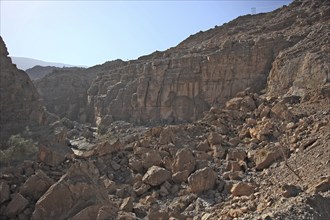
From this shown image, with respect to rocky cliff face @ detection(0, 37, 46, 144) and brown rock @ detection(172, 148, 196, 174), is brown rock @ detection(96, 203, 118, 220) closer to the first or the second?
brown rock @ detection(172, 148, 196, 174)

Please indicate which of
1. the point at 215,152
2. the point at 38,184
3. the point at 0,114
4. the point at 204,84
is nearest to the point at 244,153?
the point at 215,152

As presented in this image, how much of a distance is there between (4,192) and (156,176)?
5.37 meters

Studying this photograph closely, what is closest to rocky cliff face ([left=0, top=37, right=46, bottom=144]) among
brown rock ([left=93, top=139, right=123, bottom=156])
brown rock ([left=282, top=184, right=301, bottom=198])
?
brown rock ([left=93, top=139, right=123, bottom=156])

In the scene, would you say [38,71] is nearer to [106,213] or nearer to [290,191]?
[106,213]

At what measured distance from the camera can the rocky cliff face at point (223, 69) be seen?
21.1m

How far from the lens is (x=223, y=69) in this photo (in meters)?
27.8

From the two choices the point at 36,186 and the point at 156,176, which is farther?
the point at 156,176

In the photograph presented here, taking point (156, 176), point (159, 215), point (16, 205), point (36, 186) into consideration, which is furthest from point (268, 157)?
point (16, 205)

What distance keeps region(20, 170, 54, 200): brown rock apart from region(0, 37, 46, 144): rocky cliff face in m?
4.56

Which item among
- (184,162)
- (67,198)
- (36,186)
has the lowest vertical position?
(184,162)

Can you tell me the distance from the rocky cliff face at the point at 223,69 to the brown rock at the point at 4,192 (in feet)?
46.2

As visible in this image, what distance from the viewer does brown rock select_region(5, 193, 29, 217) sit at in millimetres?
8570

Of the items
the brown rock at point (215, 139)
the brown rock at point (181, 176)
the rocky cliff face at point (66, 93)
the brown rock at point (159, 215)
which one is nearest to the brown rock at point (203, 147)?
the brown rock at point (215, 139)

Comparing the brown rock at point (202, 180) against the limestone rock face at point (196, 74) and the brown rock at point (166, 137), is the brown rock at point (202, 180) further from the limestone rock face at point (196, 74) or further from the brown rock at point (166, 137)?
the limestone rock face at point (196, 74)
